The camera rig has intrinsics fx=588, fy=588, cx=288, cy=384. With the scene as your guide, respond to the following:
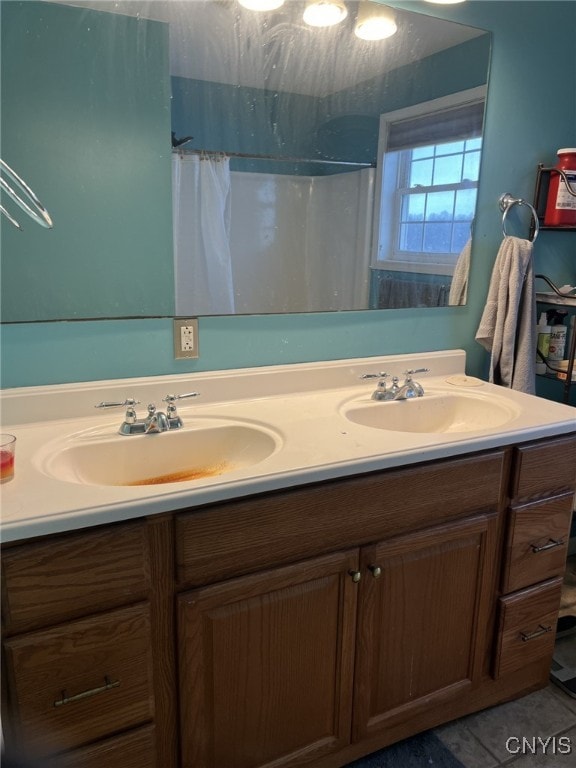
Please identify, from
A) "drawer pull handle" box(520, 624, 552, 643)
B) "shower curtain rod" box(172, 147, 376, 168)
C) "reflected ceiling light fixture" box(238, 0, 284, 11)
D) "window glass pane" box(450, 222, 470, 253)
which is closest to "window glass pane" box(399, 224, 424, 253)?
"window glass pane" box(450, 222, 470, 253)

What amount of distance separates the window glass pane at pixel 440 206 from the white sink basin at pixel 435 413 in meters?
0.57

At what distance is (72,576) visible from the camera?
3.35 ft

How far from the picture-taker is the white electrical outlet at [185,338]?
5.14 feet

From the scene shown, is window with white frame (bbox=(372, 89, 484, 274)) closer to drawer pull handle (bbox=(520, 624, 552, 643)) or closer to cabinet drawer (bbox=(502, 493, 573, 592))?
cabinet drawer (bbox=(502, 493, 573, 592))

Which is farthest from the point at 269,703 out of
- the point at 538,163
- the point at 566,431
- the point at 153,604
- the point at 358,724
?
the point at 538,163

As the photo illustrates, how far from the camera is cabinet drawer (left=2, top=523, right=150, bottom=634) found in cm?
98

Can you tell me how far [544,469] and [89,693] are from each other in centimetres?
118

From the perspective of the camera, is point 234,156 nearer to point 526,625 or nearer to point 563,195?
point 563,195

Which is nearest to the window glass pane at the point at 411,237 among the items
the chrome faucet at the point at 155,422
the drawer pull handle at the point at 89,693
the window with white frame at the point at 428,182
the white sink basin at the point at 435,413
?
the window with white frame at the point at 428,182

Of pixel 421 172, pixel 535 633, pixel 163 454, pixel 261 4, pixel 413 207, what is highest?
pixel 261 4

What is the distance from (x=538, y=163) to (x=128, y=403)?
61.8 inches

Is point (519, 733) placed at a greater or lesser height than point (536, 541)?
lesser

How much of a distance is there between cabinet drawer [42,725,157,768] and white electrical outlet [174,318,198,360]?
871 millimetres

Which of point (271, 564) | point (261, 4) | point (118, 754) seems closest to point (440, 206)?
point (261, 4)
